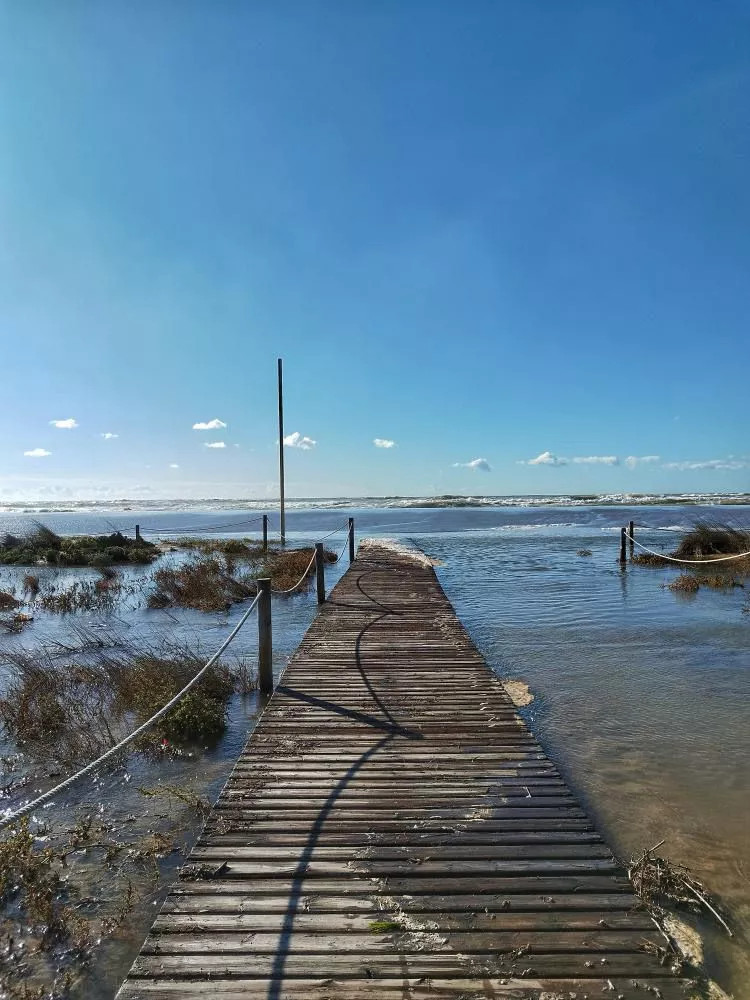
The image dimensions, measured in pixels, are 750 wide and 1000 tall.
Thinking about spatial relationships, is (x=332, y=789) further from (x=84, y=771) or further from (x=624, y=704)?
(x=624, y=704)

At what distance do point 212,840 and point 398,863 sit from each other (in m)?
1.17

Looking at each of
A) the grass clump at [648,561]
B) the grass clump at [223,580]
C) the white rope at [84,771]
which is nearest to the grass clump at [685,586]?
the grass clump at [648,561]

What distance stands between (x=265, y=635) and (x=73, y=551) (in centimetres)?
1866

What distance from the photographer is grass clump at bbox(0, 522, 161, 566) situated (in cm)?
2233

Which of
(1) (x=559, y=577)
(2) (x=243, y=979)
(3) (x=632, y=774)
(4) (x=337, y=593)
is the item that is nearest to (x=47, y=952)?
(2) (x=243, y=979)

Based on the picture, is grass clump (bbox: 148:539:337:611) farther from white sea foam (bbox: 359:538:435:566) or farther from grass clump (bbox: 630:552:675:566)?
grass clump (bbox: 630:552:675:566)

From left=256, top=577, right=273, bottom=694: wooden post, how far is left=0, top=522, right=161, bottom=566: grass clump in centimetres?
1648

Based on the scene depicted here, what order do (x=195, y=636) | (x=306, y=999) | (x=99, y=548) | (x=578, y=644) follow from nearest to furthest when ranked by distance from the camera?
(x=306, y=999)
(x=578, y=644)
(x=195, y=636)
(x=99, y=548)

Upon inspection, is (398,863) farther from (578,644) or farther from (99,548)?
(99,548)

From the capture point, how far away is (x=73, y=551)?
74.7ft

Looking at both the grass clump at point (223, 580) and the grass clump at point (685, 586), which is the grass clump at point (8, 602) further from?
the grass clump at point (685, 586)

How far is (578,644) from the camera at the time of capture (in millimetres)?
10070

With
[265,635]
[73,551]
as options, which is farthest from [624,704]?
[73,551]

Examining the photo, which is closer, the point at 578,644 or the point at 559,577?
the point at 578,644
